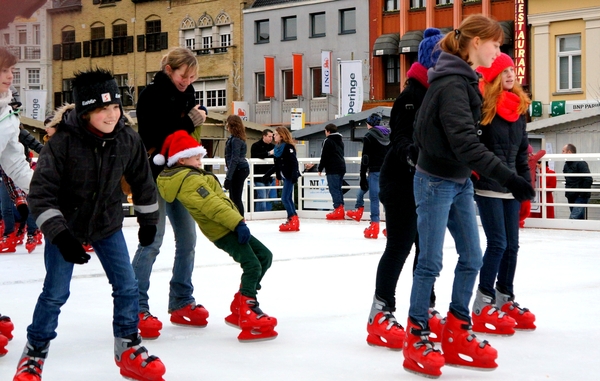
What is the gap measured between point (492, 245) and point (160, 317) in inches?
82.0

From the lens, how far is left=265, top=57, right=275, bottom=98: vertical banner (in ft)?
136

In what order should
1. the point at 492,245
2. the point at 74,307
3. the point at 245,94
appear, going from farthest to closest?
the point at 245,94 < the point at 74,307 < the point at 492,245

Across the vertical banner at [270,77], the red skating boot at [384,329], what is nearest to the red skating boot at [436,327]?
the red skating boot at [384,329]

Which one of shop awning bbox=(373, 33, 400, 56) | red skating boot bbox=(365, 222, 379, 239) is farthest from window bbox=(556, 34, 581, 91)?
red skating boot bbox=(365, 222, 379, 239)

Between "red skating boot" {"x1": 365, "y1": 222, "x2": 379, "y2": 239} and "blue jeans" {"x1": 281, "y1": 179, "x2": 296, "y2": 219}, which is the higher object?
"blue jeans" {"x1": 281, "y1": 179, "x2": 296, "y2": 219}

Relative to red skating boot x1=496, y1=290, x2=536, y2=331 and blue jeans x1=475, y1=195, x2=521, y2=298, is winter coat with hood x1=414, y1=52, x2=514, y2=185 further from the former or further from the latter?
red skating boot x1=496, y1=290, x2=536, y2=331

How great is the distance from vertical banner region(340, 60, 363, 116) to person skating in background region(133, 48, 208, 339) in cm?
3064

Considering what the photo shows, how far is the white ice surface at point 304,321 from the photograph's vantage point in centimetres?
434

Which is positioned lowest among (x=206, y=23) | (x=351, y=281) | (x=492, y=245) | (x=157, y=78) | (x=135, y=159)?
(x=351, y=281)

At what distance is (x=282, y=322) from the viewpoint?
5.66m

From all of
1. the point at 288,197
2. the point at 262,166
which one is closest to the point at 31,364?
the point at 288,197

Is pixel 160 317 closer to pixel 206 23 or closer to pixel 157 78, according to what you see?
Answer: pixel 157 78

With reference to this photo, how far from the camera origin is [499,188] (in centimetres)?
512

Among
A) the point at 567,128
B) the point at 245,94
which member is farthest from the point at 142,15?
the point at 567,128
